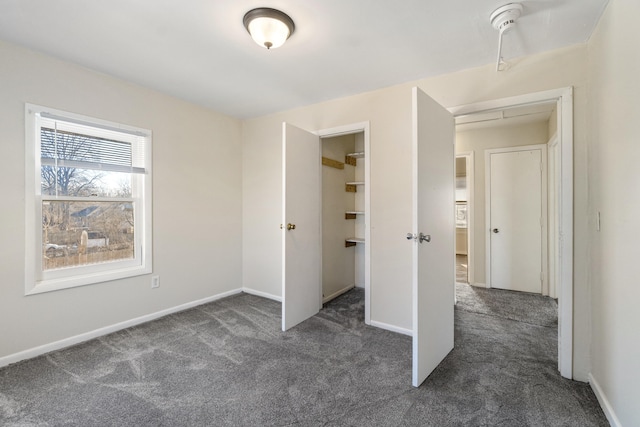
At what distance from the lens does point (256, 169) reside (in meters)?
3.84

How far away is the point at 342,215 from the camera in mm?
3949

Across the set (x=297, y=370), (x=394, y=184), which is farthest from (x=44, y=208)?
(x=394, y=184)

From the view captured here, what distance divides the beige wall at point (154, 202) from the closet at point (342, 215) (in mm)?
1235

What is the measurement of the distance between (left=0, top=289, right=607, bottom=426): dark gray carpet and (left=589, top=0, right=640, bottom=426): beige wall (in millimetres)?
349

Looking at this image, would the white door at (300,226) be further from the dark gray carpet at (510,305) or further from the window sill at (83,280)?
the dark gray carpet at (510,305)

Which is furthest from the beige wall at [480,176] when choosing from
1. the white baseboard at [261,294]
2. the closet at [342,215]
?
the white baseboard at [261,294]

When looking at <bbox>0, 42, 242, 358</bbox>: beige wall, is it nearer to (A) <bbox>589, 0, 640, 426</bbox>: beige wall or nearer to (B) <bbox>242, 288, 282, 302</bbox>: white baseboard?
(B) <bbox>242, 288, 282, 302</bbox>: white baseboard

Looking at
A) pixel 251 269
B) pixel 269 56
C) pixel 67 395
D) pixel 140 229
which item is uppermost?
pixel 269 56

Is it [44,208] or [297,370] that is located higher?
[44,208]

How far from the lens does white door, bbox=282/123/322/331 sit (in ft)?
9.11

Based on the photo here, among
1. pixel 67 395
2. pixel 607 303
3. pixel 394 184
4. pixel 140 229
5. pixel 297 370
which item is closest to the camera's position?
pixel 607 303

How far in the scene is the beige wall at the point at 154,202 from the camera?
2.15m

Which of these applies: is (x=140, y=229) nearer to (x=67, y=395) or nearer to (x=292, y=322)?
(x=67, y=395)

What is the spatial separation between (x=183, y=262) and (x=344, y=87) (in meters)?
2.60
